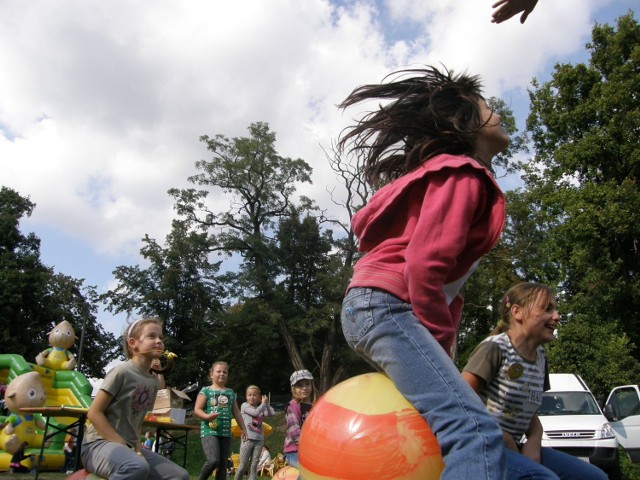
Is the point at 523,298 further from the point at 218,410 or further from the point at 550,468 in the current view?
the point at 218,410

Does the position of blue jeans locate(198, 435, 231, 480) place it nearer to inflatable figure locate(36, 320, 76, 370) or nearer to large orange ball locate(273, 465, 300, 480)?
large orange ball locate(273, 465, 300, 480)

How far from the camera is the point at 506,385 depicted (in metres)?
3.41

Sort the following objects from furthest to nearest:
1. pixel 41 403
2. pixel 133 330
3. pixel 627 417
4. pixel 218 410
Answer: pixel 627 417, pixel 41 403, pixel 218 410, pixel 133 330

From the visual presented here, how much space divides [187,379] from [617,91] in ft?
95.4

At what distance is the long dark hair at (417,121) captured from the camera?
119 inches

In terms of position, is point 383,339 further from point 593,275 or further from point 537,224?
point 537,224

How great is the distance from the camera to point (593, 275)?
25.7 metres

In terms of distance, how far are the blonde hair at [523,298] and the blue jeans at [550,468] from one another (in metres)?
0.82

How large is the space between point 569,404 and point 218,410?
757 centimetres

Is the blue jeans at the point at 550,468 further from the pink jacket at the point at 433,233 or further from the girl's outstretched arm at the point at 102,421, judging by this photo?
the girl's outstretched arm at the point at 102,421

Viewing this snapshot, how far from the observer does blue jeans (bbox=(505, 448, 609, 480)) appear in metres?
2.56

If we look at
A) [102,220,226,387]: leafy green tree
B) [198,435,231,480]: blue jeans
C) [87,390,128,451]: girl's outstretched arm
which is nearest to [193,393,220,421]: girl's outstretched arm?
[198,435,231,480]: blue jeans

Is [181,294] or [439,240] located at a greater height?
[181,294]

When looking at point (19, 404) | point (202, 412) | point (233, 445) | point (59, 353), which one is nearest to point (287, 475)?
point (202, 412)
